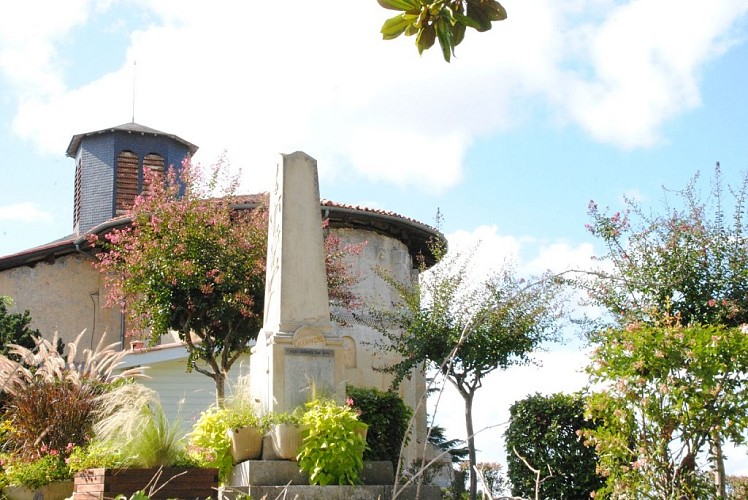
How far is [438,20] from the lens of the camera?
3.51m

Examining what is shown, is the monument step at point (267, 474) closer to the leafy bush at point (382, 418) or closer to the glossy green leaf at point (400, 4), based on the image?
the leafy bush at point (382, 418)

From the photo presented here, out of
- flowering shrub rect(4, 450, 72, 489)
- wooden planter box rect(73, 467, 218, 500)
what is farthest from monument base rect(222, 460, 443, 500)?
flowering shrub rect(4, 450, 72, 489)

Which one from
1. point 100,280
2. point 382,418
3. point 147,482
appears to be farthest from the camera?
point 100,280

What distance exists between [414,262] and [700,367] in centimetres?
1324

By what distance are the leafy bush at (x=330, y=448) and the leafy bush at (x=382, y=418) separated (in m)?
2.71

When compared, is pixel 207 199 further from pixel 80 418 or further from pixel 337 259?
pixel 80 418

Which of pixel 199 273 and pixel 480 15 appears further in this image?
pixel 199 273

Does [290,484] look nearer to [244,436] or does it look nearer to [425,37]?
[244,436]

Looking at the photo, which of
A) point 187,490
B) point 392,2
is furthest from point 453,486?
point 392,2

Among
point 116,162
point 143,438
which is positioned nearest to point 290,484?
point 143,438

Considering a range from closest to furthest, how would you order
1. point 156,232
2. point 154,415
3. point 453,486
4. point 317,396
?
1. point 154,415
2. point 317,396
3. point 453,486
4. point 156,232

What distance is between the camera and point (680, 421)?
911 cm

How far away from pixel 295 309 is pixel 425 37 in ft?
23.4

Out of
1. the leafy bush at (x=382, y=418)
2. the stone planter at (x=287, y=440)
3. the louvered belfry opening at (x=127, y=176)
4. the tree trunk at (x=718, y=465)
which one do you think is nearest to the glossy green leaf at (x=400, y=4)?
the stone planter at (x=287, y=440)
